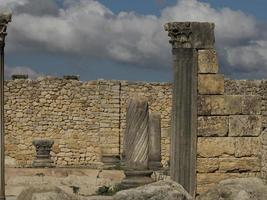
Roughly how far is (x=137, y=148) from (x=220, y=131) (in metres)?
1.37

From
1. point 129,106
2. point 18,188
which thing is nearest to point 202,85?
point 129,106

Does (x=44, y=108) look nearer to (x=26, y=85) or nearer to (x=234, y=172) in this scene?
(x=26, y=85)

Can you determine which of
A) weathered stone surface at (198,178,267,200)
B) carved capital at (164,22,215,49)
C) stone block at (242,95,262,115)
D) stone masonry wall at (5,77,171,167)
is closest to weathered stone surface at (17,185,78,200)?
weathered stone surface at (198,178,267,200)

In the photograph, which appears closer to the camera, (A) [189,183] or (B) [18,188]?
(A) [189,183]

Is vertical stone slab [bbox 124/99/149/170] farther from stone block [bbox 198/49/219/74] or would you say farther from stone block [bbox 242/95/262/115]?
stone block [bbox 242/95/262/115]

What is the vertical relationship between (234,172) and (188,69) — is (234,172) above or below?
below

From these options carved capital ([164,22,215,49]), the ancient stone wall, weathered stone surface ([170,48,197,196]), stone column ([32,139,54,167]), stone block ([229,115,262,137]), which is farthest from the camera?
the ancient stone wall

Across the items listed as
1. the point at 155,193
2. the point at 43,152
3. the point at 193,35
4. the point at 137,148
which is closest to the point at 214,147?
the point at 137,148

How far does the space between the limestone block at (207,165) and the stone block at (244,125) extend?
51 cm

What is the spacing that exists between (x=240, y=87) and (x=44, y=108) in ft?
21.9

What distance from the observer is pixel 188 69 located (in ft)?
35.4

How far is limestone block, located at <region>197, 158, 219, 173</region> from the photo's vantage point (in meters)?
10.8

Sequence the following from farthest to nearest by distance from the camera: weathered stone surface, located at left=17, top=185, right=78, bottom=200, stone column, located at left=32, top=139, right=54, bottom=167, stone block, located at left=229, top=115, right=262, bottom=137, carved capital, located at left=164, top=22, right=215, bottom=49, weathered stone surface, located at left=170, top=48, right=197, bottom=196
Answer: stone column, located at left=32, top=139, right=54, bottom=167, stone block, located at left=229, top=115, right=262, bottom=137, carved capital, located at left=164, top=22, right=215, bottom=49, weathered stone surface, located at left=170, top=48, right=197, bottom=196, weathered stone surface, located at left=17, top=185, right=78, bottom=200

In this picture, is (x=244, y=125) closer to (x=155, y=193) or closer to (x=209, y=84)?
(x=209, y=84)
